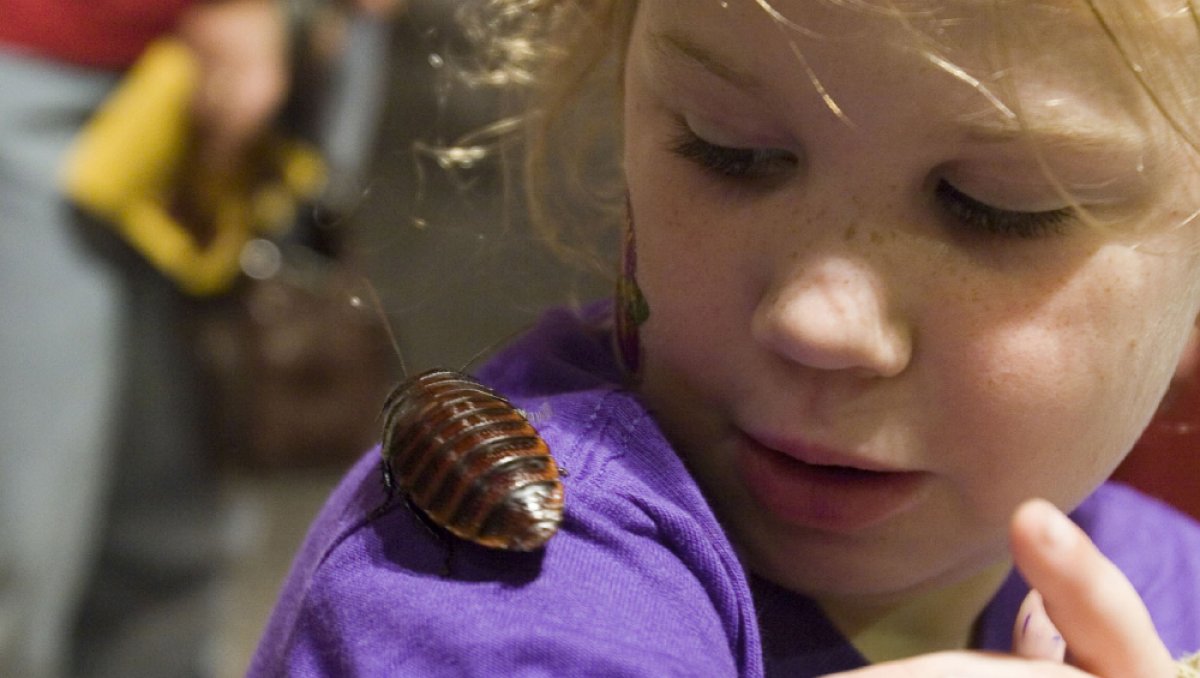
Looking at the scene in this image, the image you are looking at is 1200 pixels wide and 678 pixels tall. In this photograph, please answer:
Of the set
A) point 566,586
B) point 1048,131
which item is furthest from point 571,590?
point 1048,131

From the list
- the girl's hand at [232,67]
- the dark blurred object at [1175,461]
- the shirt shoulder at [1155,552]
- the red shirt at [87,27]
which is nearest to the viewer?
the shirt shoulder at [1155,552]

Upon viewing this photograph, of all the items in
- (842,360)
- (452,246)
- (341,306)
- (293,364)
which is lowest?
(293,364)

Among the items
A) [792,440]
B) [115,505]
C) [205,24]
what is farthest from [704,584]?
[115,505]

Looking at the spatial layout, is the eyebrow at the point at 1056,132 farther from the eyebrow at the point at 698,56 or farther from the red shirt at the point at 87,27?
the red shirt at the point at 87,27

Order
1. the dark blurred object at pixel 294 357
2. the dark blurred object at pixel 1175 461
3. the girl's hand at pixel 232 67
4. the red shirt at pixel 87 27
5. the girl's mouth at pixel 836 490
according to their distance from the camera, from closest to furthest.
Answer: the girl's mouth at pixel 836 490 → the dark blurred object at pixel 1175 461 → the red shirt at pixel 87 27 → the girl's hand at pixel 232 67 → the dark blurred object at pixel 294 357

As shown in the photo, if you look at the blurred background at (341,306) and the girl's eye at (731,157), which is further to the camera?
the blurred background at (341,306)

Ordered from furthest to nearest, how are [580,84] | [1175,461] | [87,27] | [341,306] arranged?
[341,306]
[87,27]
[1175,461]
[580,84]

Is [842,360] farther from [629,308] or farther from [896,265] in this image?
[629,308]

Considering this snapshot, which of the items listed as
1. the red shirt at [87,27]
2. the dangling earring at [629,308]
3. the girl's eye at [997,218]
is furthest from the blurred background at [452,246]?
the red shirt at [87,27]
